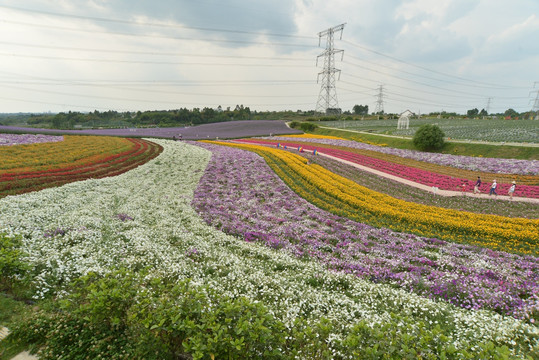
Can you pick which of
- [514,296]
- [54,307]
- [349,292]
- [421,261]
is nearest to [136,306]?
[54,307]

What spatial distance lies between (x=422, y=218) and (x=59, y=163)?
1428 inches

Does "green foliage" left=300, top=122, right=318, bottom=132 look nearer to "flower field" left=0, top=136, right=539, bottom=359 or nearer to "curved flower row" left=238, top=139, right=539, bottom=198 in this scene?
"curved flower row" left=238, top=139, right=539, bottom=198

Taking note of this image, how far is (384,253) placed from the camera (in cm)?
1338

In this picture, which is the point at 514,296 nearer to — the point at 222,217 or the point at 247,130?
the point at 222,217

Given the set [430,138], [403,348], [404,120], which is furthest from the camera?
[404,120]

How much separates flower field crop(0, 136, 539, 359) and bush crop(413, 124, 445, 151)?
37436 millimetres

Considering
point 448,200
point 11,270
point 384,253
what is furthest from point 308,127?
point 11,270

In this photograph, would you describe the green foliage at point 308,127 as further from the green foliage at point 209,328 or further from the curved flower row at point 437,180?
the green foliage at point 209,328

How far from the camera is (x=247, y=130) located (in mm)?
85938

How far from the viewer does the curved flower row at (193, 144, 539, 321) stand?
10130 mm

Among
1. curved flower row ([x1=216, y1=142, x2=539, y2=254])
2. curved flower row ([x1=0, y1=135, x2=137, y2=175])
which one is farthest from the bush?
curved flower row ([x1=0, y1=135, x2=137, y2=175])

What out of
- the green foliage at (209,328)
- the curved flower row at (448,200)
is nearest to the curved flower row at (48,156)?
the green foliage at (209,328)

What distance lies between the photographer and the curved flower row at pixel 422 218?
16391 mm

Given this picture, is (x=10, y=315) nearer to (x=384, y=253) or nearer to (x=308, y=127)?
(x=384, y=253)
